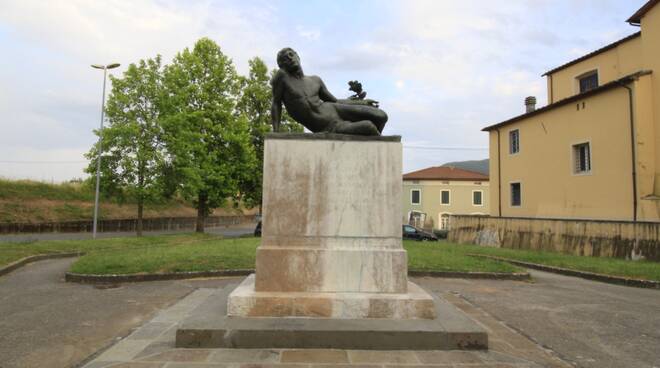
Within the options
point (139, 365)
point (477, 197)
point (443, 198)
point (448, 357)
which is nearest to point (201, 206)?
point (139, 365)

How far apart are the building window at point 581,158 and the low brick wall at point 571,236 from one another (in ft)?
13.9

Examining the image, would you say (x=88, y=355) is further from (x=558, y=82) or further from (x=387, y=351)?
(x=558, y=82)

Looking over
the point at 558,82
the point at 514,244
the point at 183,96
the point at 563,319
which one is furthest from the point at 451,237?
the point at 563,319

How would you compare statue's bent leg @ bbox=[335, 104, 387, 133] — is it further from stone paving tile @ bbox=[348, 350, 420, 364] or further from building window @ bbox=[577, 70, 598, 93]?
building window @ bbox=[577, 70, 598, 93]

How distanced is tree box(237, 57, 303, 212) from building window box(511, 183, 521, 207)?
1487 cm

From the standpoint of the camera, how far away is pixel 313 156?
5.39 meters

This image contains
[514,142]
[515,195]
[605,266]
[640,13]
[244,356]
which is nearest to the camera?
[244,356]

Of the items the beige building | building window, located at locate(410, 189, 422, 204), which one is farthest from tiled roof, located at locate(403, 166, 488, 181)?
building window, located at locate(410, 189, 422, 204)

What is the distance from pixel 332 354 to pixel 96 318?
3.88m

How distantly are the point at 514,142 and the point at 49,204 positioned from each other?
34077 mm

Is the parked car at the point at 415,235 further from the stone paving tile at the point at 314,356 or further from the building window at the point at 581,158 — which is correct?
the stone paving tile at the point at 314,356

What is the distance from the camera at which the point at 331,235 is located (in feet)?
17.3

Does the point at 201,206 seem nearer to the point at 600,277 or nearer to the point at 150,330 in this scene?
the point at 600,277

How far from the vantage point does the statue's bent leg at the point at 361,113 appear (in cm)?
589
